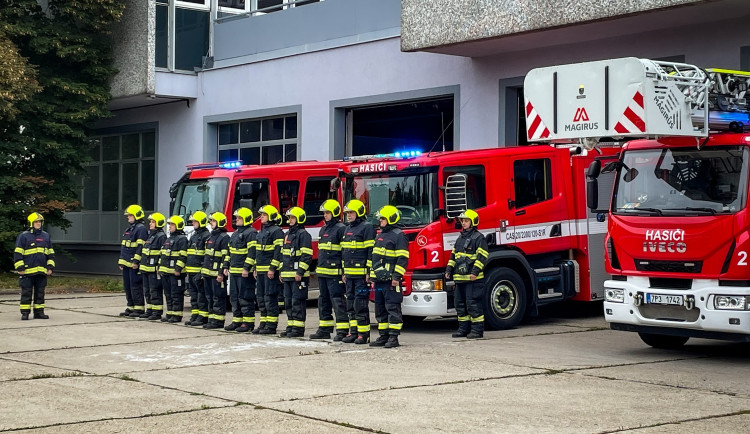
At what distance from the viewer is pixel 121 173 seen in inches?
1253

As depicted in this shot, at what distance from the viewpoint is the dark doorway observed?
2300cm

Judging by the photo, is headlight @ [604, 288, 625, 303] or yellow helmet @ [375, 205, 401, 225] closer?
headlight @ [604, 288, 625, 303]

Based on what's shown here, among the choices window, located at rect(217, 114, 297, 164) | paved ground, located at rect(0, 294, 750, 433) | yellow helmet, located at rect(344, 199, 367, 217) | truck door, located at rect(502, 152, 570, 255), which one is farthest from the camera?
window, located at rect(217, 114, 297, 164)

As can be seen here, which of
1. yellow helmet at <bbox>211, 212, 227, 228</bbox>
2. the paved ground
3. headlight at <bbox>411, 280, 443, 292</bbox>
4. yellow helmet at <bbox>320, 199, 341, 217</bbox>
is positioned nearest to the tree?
yellow helmet at <bbox>211, 212, 227, 228</bbox>

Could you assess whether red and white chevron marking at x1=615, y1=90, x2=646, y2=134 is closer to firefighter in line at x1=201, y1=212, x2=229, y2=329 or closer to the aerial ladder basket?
the aerial ladder basket

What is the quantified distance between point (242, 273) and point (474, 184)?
355 cm

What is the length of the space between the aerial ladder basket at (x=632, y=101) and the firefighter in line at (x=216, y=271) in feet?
17.9

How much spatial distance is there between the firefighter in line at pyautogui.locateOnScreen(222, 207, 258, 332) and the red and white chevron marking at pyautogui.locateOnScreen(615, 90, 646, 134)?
5823 mm

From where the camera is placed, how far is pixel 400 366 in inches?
472

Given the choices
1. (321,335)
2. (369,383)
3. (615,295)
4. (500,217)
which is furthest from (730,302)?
(321,335)

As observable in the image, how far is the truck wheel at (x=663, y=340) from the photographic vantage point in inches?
532

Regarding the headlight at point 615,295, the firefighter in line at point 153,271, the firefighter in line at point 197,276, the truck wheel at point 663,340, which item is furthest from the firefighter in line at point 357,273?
the firefighter in line at point 153,271

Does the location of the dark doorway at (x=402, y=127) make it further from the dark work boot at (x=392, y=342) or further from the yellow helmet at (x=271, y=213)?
the dark work boot at (x=392, y=342)

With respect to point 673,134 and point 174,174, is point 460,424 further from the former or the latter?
point 174,174
